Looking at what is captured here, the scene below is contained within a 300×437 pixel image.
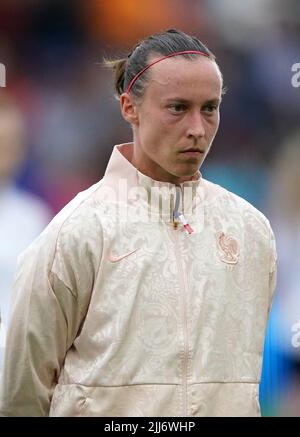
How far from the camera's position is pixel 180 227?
1961 mm

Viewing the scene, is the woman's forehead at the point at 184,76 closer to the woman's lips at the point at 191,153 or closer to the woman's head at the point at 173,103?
the woman's head at the point at 173,103

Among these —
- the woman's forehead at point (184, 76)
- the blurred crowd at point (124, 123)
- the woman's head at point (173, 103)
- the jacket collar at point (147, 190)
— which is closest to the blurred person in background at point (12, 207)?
the blurred crowd at point (124, 123)

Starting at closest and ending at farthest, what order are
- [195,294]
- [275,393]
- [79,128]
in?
[195,294] → [275,393] → [79,128]

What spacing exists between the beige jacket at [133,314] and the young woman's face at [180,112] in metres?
0.09

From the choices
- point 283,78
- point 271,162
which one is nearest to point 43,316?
point 271,162

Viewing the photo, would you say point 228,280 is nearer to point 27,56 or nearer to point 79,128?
point 79,128

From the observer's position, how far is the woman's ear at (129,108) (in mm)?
1989

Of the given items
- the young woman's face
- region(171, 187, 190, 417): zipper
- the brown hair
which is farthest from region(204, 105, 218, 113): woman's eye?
region(171, 187, 190, 417): zipper

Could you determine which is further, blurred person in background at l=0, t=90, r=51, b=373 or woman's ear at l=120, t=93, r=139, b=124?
blurred person in background at l=0, t=90, r=51, b=373

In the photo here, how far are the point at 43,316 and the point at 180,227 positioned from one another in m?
0.37

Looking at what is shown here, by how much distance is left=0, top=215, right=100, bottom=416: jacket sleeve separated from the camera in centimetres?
188

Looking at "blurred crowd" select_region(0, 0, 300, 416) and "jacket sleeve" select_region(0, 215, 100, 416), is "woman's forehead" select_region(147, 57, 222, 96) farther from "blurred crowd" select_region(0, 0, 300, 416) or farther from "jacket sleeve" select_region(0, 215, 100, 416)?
"blurred crowd" select_region(0, 0, 300, 416)

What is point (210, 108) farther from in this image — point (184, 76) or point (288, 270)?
point (288, 270)
